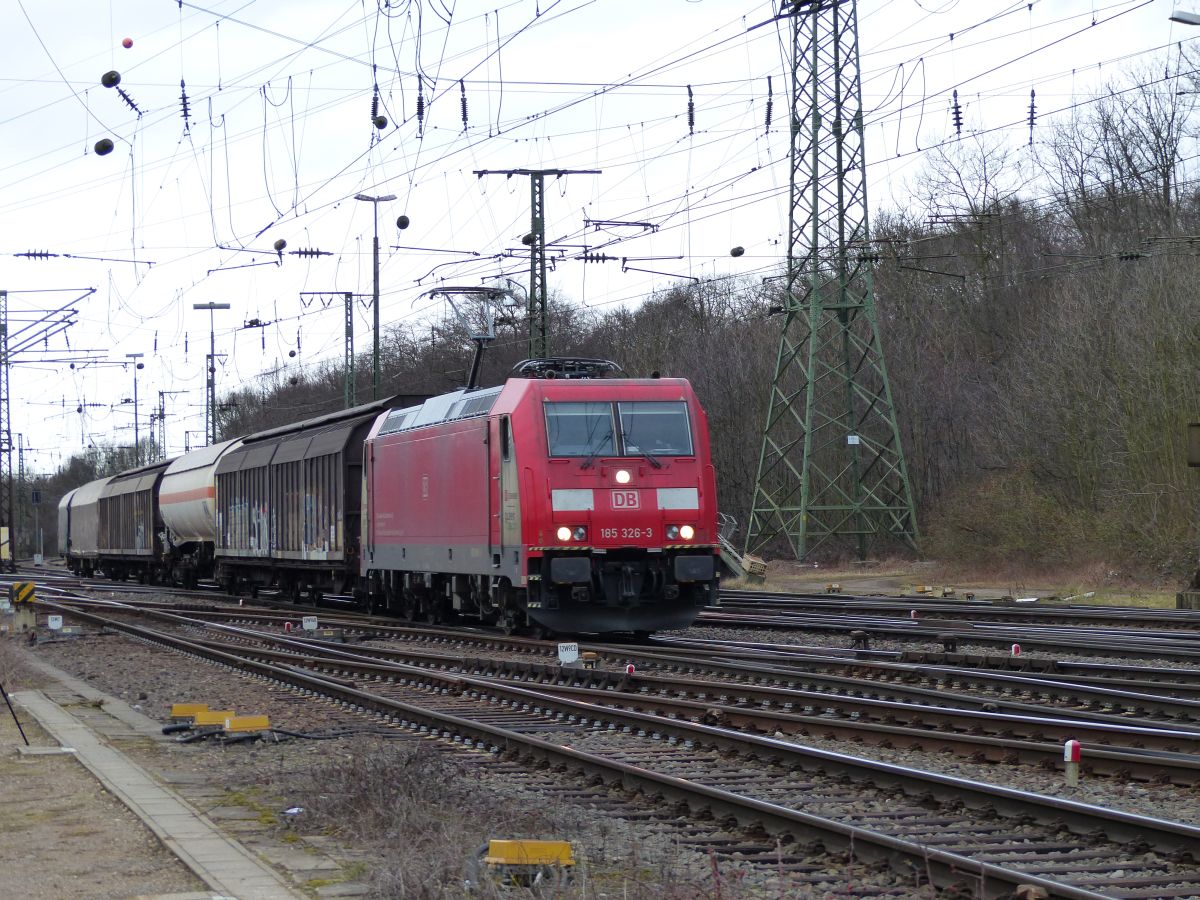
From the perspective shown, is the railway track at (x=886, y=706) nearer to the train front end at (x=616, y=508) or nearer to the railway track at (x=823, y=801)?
the railway track at (x=823, y=801)

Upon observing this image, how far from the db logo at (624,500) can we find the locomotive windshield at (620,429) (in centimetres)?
53

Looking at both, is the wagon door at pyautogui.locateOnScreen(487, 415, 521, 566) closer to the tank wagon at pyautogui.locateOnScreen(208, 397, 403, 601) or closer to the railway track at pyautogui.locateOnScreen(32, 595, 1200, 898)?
the railway track at pyautogui.locateOnScreen(32, 595, 1200, 898)

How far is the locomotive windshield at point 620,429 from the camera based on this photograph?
18578 millimetres

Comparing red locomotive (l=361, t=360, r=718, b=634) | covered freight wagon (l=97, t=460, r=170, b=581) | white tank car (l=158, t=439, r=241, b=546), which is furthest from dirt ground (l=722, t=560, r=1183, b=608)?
covered freight wagon (l=97, t=460, r=170, b=581)

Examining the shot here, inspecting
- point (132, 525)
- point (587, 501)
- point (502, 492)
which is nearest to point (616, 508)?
point (587, 501)

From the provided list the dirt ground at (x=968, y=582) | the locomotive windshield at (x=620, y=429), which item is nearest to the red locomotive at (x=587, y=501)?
the locomotive windshield at (x=620, y=429)

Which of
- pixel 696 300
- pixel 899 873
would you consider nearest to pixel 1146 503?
pixel 899 873

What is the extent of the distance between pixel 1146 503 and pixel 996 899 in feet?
82.6

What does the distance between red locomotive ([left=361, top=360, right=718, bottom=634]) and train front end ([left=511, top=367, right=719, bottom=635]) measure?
0.01 metres

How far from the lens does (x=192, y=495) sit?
129 feet

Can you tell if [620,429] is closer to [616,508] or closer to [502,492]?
[616,508]

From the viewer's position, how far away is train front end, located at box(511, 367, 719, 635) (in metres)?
18.3

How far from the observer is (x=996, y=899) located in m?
6.11

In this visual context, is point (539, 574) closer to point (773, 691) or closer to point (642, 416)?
point (642, 416)
